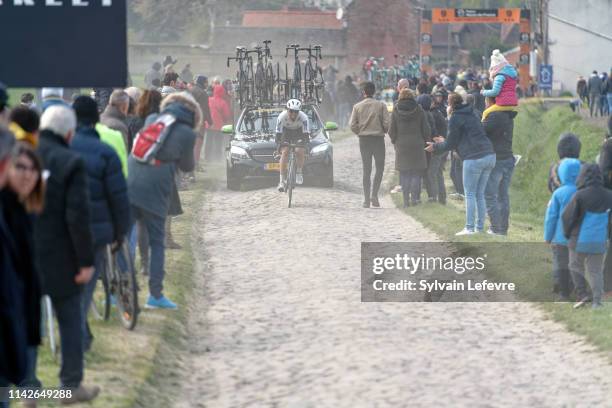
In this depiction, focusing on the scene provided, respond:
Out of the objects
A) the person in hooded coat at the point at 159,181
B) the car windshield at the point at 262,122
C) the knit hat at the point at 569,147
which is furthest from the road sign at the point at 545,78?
the person in hooded coat at the point at 159,181

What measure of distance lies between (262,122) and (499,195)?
8.22 metres

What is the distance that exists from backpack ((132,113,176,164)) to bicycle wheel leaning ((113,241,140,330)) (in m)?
1.13

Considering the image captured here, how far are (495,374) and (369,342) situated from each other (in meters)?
1.38

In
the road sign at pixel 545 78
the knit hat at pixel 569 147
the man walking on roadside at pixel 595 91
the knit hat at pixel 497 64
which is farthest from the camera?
the road sign at pixel 545 78

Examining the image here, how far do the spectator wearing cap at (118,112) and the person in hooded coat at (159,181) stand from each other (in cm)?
90

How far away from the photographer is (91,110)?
416 inches

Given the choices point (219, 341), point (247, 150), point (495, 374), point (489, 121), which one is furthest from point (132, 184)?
point (247, 150)

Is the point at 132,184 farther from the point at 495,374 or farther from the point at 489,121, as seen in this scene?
the point at 489,121

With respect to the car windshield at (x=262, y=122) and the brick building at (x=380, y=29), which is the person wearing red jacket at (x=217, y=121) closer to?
the car windshield at (x=262, y=122)

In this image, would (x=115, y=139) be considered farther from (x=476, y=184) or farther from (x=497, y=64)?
(x=497, y=64)

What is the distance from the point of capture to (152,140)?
12.4 metres

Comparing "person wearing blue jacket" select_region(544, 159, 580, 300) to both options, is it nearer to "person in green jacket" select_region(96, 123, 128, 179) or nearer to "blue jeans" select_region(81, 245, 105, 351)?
"person in green jacket" select_region(96, 123, 128, 179)

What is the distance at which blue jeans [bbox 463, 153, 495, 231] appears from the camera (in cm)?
1775

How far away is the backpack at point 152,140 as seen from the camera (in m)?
12.4
